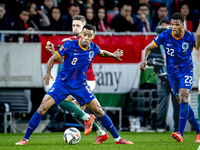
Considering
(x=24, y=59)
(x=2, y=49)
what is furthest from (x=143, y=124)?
(x=2, y=49)

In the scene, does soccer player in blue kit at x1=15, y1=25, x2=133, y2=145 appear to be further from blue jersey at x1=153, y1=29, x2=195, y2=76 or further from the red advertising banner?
the red advertising banner

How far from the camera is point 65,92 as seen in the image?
5.81 m

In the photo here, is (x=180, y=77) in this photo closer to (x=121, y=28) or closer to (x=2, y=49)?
(x=121, y=28)

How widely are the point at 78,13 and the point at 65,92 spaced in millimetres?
4859

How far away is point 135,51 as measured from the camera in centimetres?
1002

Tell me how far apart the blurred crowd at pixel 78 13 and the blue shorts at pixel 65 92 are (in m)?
4.31

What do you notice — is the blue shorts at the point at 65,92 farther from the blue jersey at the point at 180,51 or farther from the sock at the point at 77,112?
the blue jersey at the point at 180,51

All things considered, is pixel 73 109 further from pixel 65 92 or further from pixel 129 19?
pixel 129 19

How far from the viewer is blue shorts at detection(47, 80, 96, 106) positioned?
5.77 m

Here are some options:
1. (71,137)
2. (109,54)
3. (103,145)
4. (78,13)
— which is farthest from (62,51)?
(78,13)

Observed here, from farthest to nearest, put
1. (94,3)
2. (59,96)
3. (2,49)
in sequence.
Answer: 1. (94,3)
2. (2,49)
3. (59,96)

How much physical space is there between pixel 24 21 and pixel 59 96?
4.87m

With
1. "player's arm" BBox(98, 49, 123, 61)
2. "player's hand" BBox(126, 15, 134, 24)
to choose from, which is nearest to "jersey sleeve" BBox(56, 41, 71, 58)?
"player's arm" BBox(98, 49, 123, 61)

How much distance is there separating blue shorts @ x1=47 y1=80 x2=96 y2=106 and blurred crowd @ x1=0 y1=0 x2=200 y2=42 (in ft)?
14.1
